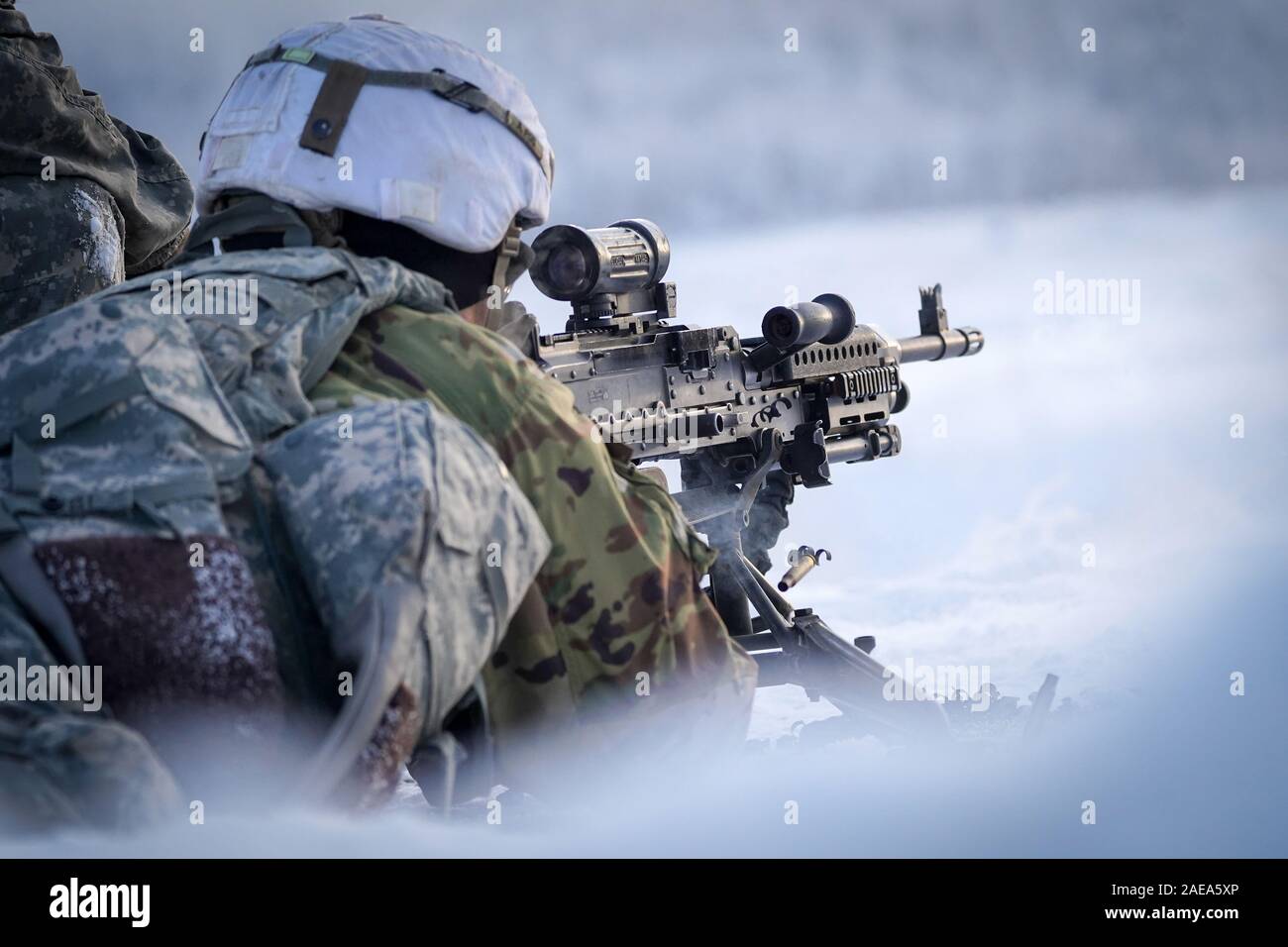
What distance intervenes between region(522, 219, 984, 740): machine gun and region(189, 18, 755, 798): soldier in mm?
1324

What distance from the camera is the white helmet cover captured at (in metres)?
1.82

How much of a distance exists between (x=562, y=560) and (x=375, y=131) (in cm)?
53

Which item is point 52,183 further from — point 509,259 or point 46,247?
point 509,259

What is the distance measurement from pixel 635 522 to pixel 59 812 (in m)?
0.77

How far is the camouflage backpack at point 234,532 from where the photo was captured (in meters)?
1.30

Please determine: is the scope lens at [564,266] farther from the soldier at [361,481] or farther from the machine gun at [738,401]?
the soldier at [361,481]

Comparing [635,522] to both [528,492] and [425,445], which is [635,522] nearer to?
[528,492]

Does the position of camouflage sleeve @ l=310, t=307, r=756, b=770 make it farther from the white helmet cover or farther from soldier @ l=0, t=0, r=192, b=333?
soldier @ l=0, t=0, r=192, b=333

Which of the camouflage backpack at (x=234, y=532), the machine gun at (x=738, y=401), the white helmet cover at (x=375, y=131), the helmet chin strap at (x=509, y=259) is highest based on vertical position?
the white helmet cover at (x=375, y=131)

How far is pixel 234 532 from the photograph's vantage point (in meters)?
1.40

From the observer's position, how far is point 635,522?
1774 millimetres

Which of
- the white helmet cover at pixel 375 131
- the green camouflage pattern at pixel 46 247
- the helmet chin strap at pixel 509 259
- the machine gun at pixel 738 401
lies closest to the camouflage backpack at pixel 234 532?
the white helmet cover at pixel 375 131

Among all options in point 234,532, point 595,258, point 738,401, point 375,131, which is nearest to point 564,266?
point 595,258
